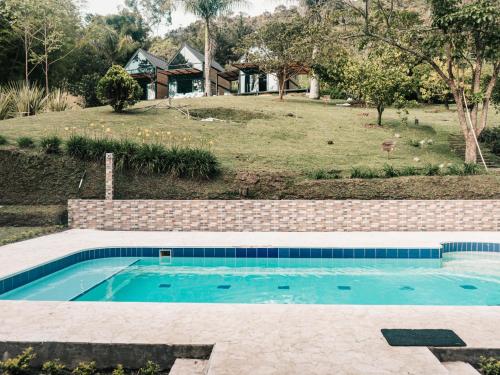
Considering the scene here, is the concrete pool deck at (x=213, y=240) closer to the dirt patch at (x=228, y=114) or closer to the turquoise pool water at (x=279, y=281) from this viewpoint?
the turquoise pool water at (x=279, y=281)

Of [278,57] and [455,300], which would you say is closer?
[455,300]

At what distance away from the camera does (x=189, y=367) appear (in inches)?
148

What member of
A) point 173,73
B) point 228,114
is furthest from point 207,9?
point 228,114

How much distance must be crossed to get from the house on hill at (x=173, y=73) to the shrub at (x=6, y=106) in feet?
68.7

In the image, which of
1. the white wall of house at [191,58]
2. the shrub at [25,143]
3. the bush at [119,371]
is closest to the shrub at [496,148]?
the shrub at [25,143]

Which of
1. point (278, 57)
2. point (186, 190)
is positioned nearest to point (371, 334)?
point (186, 190)

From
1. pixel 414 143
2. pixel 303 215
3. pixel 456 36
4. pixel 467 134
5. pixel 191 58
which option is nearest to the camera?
pixel 303 215

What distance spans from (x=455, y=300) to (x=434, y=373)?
4.24m

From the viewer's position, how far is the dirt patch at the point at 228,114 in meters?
22.2

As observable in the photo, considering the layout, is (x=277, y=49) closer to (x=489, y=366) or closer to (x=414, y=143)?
(x=414, y=143)

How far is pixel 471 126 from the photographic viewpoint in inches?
595

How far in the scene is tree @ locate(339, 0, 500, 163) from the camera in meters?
14.1

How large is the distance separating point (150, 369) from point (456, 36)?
15.1m

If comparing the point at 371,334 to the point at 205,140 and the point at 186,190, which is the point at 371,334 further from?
the point at 205,140
